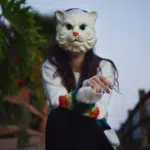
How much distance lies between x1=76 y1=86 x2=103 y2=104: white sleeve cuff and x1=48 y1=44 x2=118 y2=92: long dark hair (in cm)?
13

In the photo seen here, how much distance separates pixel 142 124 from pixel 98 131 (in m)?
→ 2.25

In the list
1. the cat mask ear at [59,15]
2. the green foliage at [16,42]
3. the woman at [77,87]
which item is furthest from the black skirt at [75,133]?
the green foliage at [16,42]

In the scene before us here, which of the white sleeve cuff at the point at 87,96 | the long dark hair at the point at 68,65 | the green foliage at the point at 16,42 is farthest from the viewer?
the green foliage at the point at 16,42

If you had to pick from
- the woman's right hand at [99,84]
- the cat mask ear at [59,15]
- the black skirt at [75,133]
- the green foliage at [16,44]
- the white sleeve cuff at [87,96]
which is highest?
the cat mask ear at [59,15]

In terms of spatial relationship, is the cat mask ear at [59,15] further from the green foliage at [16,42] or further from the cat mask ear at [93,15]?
the green foliage at [16,42]

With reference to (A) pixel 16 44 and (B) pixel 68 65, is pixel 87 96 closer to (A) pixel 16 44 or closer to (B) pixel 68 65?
(B) pixel 68 65

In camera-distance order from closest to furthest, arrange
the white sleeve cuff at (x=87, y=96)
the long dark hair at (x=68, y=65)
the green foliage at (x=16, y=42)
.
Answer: the white sleeve cuff at (x=87, y=96)
the long dark hair at (x=68, y=65)
the green foliage at (x=16, y=42)

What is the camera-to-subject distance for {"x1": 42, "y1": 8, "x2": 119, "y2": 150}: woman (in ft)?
3.11

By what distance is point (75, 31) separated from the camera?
3.57 ft

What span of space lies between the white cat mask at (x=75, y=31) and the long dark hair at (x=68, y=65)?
3 centimetres

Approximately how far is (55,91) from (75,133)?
0.16m

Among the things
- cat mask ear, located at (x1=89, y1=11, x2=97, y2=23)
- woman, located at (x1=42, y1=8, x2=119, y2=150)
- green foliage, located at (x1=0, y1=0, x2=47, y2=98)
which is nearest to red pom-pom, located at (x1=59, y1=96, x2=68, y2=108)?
woman, located at (x1=42, y1=8, x2=119, y2=150)

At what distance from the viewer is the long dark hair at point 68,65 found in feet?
3.57

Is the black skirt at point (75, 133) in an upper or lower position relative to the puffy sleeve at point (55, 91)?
lower
